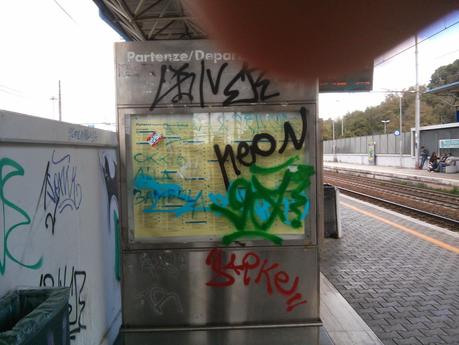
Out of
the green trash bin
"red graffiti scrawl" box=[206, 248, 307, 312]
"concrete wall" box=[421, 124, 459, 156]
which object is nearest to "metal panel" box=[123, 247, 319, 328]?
"red graffiti scrawl" box=[206, 248, 307, 312]

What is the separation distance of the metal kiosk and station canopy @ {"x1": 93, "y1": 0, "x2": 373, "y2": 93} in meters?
3.51

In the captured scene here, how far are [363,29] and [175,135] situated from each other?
2393 mm

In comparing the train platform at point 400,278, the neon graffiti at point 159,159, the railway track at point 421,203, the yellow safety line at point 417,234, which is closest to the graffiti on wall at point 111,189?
the neon graffiti at point 159,159

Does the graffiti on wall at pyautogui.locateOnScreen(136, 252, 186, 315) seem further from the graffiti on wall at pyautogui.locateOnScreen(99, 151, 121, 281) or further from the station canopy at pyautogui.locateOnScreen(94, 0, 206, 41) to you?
the station canopy at pyautogui.locateOnScreen(94, 0, 206, 41)

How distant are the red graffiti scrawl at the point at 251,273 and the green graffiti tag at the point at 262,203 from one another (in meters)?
0.16

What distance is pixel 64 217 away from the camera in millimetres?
2951

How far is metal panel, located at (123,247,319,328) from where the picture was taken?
355 centimetres

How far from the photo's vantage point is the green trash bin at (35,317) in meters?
1.53

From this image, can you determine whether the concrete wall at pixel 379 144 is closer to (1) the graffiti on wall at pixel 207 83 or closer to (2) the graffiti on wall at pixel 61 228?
(1) the graffiti on wall at pixel 207 83

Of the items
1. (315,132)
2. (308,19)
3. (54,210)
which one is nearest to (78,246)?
(54,210)

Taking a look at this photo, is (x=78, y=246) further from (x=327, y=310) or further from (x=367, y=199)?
(x=367, y=199)

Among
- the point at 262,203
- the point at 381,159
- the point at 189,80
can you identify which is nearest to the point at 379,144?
the point at 381,159

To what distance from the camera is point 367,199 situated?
1750 centimetres

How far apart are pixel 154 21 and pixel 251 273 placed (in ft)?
20.9
